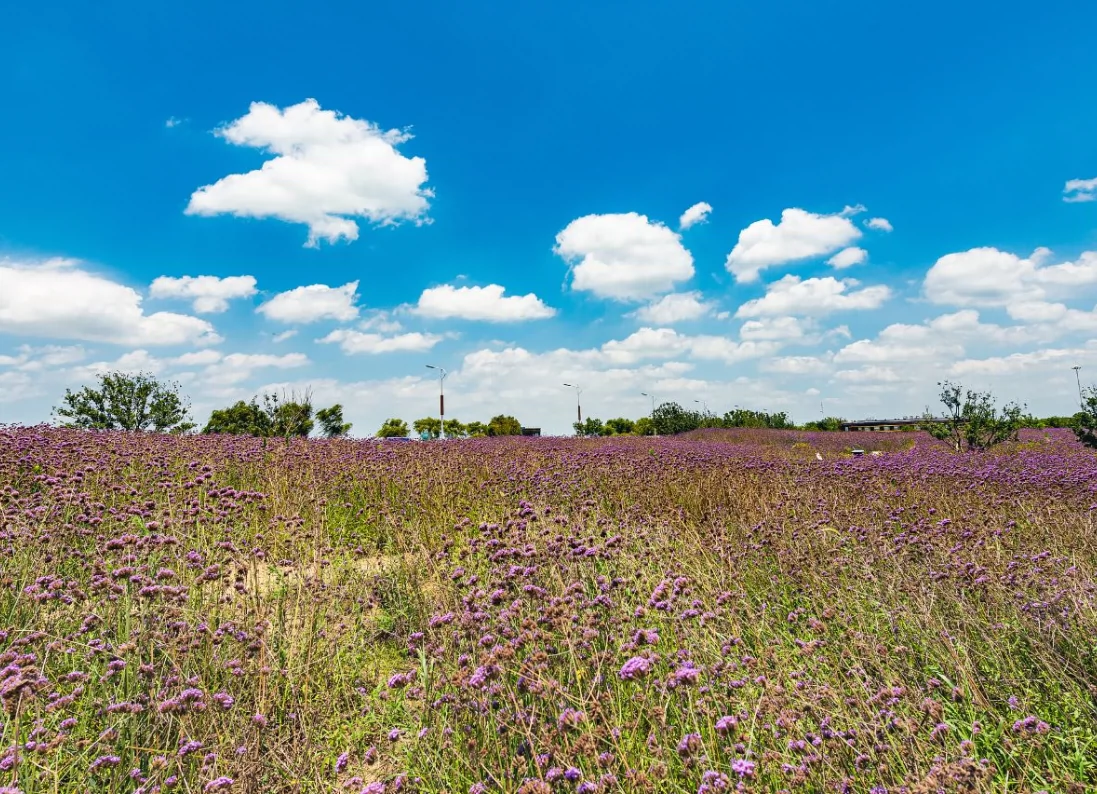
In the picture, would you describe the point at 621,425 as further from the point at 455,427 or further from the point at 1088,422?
the point at 1088,422

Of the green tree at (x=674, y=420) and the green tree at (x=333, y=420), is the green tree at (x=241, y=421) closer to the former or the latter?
the green tree at (x=333, y=420)

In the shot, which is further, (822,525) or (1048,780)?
(822,525)

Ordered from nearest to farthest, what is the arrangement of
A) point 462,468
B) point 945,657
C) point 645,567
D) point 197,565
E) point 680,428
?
point 945,657 → point 197,565 → point 645,567 → point 462,468 → point 680,428

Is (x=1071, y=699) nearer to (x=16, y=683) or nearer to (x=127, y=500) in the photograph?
(x=16, y=683)

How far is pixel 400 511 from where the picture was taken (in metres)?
7.14

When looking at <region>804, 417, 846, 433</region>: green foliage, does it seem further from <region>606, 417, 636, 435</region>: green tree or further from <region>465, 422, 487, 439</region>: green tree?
<region>465, 422, 487, 439</region>: green tree

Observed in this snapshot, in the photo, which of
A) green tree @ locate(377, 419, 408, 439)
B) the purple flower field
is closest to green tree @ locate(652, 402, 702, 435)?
green tree @ locate(377, 419, 408, 439)

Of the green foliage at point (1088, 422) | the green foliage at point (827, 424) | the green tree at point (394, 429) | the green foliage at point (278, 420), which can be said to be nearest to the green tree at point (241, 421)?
the green foliage at point (278, 420)

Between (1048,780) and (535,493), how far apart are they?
489 centimetres

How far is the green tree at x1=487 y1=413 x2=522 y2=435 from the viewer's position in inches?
1426

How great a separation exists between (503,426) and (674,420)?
37.7 feet

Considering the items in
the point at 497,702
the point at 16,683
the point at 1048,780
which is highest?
the point at 16,683

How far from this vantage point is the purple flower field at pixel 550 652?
2.27 meters

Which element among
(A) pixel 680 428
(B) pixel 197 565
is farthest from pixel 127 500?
(A) pixel 680 428
